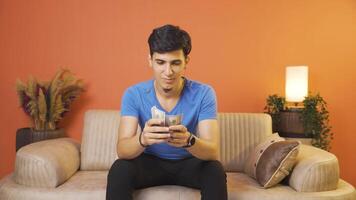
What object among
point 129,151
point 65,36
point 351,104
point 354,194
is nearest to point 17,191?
point 129,151

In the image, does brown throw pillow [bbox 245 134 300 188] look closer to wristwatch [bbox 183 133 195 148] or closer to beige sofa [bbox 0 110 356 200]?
beige sofa [bbox 0 110 356 200]

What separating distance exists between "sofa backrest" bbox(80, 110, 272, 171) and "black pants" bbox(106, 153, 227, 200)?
65cm

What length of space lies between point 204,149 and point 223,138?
83 cm

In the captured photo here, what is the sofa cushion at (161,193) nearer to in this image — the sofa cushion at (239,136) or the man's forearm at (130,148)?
the man's forearm at (130,148)

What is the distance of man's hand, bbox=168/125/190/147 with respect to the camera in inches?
57.7

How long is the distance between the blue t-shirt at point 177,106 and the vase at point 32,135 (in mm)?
Result: 1070

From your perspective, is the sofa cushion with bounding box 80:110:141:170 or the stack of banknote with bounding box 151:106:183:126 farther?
the sofa cushion with bounding box 80:110:141:170

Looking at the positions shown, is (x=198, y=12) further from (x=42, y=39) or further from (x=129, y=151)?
(x=129, y=151)

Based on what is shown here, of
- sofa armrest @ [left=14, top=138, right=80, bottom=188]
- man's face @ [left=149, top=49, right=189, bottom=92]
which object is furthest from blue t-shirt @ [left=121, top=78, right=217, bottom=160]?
sofa armrest @ [left=14, top=138, right=80, bottom=188]

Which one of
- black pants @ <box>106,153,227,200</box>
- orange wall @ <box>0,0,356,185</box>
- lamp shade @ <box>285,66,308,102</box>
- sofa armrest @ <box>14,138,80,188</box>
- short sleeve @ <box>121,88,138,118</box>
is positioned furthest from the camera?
orange wall @ <box>0,0,356,185</box>

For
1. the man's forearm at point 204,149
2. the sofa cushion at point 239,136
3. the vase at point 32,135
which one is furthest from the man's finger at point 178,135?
the vase at point 32,135

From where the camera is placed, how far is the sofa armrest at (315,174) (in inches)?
75.1

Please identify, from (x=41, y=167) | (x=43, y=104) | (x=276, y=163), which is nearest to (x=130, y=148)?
(x=41, y=167)

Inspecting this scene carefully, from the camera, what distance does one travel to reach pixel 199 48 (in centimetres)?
300
